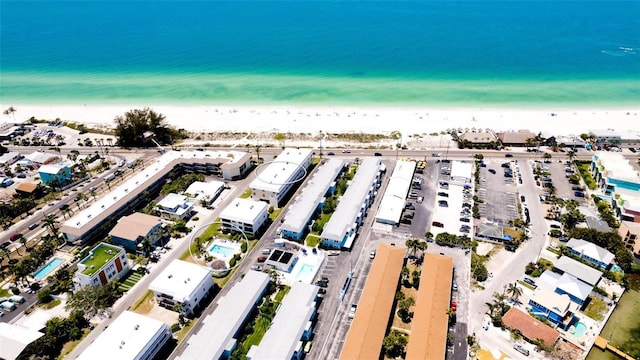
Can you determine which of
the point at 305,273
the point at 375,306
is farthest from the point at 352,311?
the point at 305,273

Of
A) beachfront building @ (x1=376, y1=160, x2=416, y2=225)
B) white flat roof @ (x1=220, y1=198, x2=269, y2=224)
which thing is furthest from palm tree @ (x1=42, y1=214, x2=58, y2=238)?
beachfront building @ (x1=376, y1=160, x2=416, y2=225)

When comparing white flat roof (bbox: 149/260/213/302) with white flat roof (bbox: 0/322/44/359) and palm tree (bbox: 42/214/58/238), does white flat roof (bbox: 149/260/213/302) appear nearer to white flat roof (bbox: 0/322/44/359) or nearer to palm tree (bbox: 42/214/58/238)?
white flat roof (bbox: 0/322/44/359)

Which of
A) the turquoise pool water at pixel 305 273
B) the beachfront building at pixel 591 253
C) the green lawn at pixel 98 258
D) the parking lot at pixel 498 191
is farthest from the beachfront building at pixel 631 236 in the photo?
the green lawn at pixel 98 258

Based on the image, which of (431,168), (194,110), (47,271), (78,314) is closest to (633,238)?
(431,168)

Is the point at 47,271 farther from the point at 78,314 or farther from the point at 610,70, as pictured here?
the point at 610,70

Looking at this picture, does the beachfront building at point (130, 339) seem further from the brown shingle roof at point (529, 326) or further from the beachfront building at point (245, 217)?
the brown shingle roof at point (529, 326)
